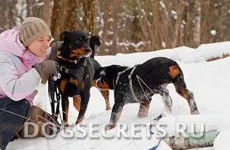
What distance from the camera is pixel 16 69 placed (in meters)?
3.08

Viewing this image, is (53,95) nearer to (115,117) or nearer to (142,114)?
(115,117)

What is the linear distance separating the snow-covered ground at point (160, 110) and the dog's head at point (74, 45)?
0.44m

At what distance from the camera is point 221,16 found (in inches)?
658

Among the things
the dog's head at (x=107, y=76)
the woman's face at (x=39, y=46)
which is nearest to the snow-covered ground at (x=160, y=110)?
the dog's head at (x=107, y=76)

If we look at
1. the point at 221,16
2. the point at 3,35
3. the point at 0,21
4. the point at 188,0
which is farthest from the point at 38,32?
the point at 0,21

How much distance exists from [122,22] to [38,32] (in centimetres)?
1966

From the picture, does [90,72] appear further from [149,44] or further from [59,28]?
[149,44]

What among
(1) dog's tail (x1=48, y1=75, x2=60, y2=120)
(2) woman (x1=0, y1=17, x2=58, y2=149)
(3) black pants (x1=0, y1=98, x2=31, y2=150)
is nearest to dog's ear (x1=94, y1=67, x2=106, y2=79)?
(1) dog's tail (x1=48, y1=75, x2=60, y2=120)

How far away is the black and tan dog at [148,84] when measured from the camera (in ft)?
12.4

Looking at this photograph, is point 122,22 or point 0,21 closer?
point 122,22

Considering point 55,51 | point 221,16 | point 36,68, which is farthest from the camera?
point 221,16

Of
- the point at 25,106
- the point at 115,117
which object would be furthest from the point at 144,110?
the point at 25,106

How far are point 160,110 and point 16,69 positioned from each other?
1532 mm

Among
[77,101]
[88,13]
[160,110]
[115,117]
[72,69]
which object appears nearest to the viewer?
[115,117]
